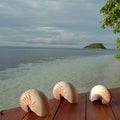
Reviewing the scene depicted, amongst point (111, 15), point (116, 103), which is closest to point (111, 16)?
point (111, 15)

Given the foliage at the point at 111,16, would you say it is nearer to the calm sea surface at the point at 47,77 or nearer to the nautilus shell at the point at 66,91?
the calm sea surface at the point at 47,77

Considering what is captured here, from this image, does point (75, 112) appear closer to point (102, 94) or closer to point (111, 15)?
point (102, 94)

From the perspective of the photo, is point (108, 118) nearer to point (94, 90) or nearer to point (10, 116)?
point (94, 90)

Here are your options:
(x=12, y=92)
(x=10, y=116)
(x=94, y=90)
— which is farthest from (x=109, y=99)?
(x=12, y=92)

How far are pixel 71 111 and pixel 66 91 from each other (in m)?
0.44

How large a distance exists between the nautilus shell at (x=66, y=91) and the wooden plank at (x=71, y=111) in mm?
69

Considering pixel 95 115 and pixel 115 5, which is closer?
pixel 95 115

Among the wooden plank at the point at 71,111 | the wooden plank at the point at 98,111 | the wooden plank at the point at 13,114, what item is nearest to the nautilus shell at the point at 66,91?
the wooden plank at the point at 71,111

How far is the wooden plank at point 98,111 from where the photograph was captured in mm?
3525

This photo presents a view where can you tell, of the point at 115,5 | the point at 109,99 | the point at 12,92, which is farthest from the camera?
the point at 115,5

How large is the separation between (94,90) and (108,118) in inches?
31.0

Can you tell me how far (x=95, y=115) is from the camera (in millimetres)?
3605

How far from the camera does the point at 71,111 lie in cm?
378

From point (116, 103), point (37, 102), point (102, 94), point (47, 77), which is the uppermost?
point (37, 102)
